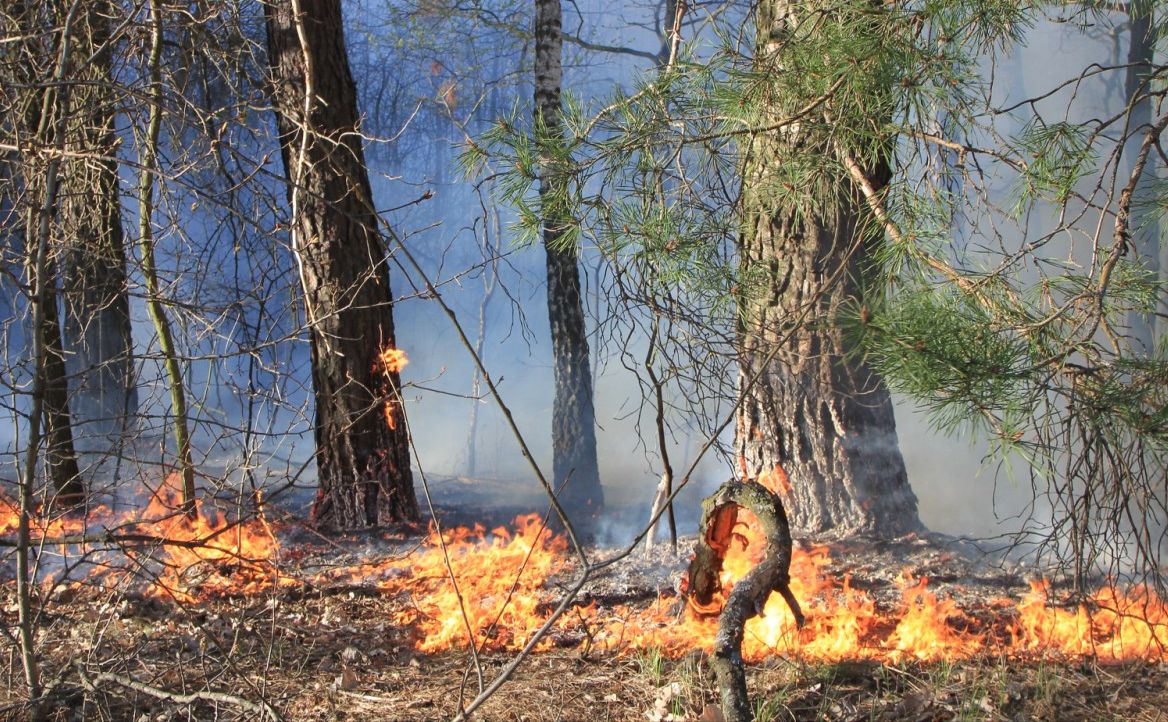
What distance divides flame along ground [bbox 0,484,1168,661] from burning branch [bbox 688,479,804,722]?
0.19 m

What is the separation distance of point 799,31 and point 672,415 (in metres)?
3.43

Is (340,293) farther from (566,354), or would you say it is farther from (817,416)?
(817,416)

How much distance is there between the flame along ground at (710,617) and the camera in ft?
7.91

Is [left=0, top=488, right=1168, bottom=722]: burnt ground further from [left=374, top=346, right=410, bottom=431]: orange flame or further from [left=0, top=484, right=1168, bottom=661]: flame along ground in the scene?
[left=374, top=346, right=410, bottom=431]: orange flame

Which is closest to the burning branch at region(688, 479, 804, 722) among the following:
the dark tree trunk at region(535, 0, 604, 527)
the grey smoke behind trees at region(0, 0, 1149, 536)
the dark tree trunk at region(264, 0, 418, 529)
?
the dark tree trunk at region(264, 0, 418, 529)

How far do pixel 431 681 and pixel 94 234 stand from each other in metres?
2.78

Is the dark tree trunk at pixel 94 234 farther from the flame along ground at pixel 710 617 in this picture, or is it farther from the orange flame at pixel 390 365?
the orange flame at pixel 390 365

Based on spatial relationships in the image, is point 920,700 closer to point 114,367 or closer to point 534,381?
point 114,367

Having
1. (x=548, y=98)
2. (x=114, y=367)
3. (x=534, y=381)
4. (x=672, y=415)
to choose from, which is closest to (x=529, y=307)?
(x=534, y=381)

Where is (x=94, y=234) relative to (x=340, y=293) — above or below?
above


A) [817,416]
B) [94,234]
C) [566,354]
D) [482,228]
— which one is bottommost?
[817,416]

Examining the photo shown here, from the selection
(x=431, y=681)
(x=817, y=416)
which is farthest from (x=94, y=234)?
(x=817, y=416)

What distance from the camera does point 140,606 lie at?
2928mm

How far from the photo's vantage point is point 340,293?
384 cm
